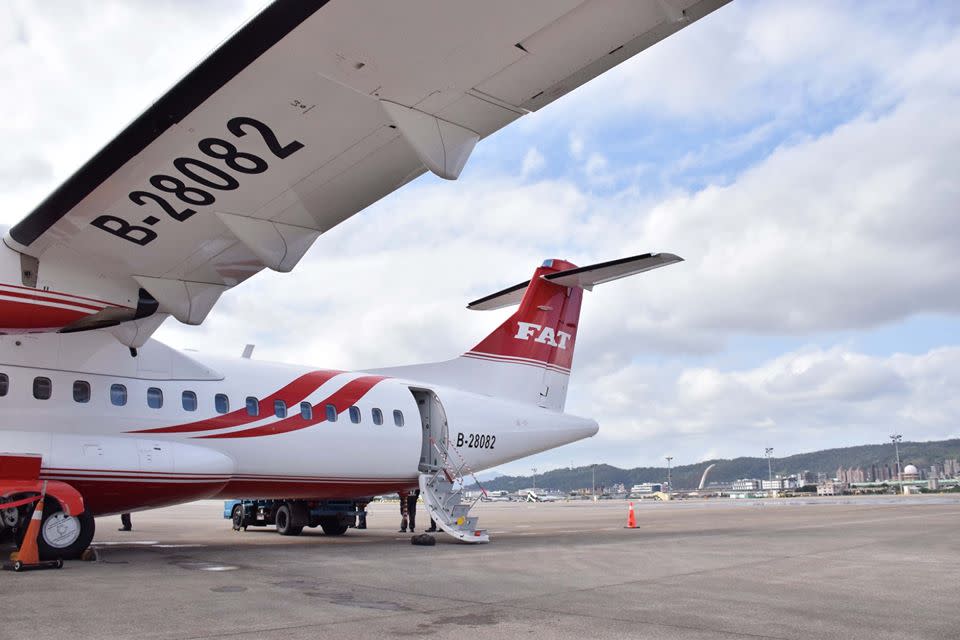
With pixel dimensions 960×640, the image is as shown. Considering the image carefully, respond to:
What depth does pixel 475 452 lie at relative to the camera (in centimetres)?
1642

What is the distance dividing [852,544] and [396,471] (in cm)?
829

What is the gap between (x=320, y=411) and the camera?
13984 millimetres

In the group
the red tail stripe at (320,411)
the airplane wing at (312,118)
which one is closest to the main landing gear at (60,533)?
the red tail stripe at (320,411)

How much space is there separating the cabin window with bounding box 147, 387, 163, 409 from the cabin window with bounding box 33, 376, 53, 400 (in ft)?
4.56

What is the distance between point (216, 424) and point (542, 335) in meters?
8.07

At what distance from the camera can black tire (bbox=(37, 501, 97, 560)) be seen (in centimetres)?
984

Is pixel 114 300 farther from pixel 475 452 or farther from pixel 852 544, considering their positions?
pixel 852 544

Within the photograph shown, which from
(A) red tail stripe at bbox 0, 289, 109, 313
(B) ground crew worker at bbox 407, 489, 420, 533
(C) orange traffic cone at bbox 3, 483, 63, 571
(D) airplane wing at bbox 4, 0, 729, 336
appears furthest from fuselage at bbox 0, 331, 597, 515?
(D) airplane wing at bbox 4, 0, 729, 336

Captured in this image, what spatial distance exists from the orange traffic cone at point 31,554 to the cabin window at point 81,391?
1.89m

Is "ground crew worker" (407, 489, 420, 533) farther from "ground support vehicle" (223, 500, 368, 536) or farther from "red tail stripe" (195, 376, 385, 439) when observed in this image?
"red tail stripe" (195, 376, 385, 439)

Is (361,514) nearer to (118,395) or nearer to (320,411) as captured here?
(320,411)

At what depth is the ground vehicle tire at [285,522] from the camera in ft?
55.0

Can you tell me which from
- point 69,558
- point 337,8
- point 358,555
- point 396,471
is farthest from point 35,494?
point 337,8

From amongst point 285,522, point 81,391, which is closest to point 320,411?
point 81,391
